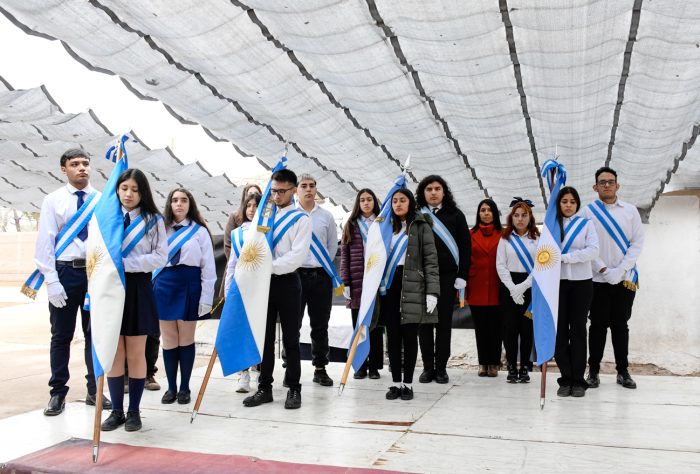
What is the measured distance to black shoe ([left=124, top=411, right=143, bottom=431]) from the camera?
12.7 feet

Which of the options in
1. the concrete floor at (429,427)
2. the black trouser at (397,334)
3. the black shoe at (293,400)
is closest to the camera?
the concrete floor at (429,427)

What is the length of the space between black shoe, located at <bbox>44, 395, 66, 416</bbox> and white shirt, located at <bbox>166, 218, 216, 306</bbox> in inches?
41.8

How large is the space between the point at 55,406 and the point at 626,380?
4039 millimetres

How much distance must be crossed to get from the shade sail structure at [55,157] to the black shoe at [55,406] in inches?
103

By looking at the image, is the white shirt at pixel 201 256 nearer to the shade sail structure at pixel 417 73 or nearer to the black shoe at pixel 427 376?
the shade sail structure at pixel 417 73

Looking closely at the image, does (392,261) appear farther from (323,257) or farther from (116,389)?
(116,389)

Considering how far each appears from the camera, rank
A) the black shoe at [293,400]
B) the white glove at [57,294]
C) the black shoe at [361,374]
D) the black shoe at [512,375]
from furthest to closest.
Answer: the black shoe at [361,374] → the black shoe at [512,375] → the black shoe at [293,400] → the white glove at [57,294]

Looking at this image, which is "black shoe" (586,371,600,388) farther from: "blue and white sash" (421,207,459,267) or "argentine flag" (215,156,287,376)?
"argentine flag" (215,156,287,376)

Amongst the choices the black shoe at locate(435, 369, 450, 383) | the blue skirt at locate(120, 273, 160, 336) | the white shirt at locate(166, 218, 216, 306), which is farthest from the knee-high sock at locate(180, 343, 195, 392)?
the black shoe at locate(435, 369, 450, 383)

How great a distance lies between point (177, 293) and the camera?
183 inches

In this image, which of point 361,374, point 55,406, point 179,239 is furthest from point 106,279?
point 361,374

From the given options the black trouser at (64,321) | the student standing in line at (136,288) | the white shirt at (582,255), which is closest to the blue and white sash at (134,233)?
the student standing in line at (136,288)

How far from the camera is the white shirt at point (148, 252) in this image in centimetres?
382

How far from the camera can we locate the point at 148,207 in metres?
3.95
